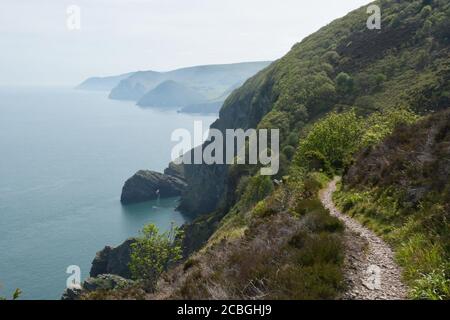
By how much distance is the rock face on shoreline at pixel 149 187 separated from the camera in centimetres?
16038

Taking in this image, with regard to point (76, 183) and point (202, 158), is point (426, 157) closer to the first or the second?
point (202, 158)

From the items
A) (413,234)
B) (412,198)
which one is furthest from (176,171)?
(413,234)

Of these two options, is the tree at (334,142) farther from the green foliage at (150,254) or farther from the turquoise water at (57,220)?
the turquoise water at (57,220)

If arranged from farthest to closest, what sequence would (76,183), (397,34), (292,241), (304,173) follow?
(76,183), (397,34), (304,173), (292,241)

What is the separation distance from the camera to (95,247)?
384ft

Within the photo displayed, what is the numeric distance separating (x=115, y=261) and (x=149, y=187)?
74.7 m

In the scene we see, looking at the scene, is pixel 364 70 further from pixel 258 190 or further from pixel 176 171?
pixel 176 171

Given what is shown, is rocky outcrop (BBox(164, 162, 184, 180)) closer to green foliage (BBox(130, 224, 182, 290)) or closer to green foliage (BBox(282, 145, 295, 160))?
green foliage (BBox(282, 145, 295, 160))

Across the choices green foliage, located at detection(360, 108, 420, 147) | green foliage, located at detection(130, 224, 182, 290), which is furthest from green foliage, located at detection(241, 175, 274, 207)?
green foliage, located at detection(130, 224, 182, 290)

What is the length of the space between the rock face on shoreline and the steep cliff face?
50968mm
